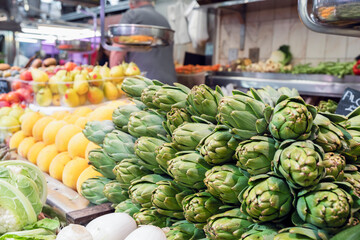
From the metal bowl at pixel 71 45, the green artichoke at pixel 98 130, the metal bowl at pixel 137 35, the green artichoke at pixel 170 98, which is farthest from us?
the metal bowl at pixel 71 45

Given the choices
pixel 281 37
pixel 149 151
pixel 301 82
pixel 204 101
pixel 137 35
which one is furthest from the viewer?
pixel 281 37

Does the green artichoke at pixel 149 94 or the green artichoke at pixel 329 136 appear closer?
the green artichoke at pixel 329 136

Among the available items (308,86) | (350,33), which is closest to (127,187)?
(350,33)

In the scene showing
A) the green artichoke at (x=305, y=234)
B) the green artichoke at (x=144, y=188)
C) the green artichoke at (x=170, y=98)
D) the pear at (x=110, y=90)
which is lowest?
the green artichoke at (x=144, y=188)

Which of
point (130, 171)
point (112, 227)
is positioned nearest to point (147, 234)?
point (112, 227)

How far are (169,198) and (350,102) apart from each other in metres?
1.19

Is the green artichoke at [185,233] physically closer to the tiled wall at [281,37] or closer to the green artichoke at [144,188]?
the green artichoke at [144,188]

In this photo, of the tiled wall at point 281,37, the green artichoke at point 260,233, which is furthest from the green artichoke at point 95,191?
the tiled wall at point 281,37

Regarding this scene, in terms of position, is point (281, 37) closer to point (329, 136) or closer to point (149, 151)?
point (149, 151)

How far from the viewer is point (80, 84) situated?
259 cm

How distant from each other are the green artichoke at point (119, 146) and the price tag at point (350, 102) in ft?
3.76

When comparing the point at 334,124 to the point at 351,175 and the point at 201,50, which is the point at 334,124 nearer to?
the point at 351,175

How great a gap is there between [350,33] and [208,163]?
0.72 m

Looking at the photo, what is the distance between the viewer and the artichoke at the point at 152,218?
111 centimetres
